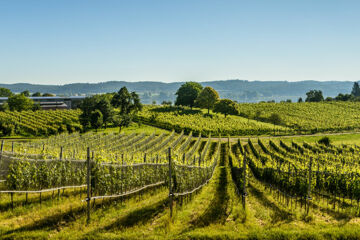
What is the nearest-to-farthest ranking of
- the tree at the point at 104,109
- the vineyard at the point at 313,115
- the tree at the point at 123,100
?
the tree at the point at 104,109 → the tree at the point at 123,100 → the vineyard at the point at 313,115

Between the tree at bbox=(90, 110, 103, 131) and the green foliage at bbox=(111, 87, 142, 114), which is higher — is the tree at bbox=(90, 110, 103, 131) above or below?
below

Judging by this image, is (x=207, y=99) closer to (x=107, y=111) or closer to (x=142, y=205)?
(x=107, y=111)

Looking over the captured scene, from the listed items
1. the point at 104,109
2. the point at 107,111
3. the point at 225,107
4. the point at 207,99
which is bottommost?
the point at 107,111

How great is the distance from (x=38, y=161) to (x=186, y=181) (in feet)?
23.5

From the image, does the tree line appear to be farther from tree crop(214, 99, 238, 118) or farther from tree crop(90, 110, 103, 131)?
tree crop(214, 99, 238, 118)

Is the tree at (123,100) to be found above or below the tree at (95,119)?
above

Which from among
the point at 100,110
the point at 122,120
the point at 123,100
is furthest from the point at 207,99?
the point at 100,110

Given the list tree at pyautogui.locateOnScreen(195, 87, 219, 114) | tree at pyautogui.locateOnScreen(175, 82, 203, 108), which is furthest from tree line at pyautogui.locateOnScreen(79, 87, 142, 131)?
tree at pyautogui.locateOnScreen(175, 82, 203, 108)

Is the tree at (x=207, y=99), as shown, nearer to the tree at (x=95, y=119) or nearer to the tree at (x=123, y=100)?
the tree at (x=123, y=100)

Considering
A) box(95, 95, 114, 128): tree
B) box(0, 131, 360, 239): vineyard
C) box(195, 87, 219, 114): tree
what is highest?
box(195, 87, 219, 114): tree

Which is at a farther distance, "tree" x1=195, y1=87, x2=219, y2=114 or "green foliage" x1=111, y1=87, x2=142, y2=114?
"tree" x1=195, y1=87, x2=219, y2=114

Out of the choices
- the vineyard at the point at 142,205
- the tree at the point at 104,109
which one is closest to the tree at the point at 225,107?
the tree at the point at 104,109

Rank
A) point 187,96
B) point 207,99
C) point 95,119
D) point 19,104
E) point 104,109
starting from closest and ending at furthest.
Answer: point 95,119
point 104,109
point 207,99
point 19,104
point 187,96

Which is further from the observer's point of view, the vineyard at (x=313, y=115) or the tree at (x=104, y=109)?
the vineyard at (x=313, y=115)
